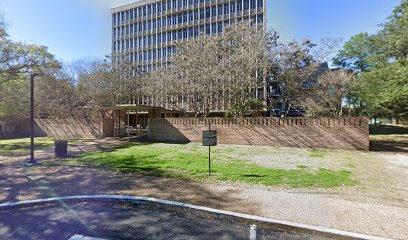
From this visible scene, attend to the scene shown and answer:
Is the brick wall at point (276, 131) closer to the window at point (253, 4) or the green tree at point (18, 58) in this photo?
the green tree at point (18, 58)

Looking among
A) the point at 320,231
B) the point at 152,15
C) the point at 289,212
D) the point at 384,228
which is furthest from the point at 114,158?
the point at 152,15

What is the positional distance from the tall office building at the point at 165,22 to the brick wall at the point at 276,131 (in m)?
30.2

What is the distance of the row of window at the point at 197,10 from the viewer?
135 ft

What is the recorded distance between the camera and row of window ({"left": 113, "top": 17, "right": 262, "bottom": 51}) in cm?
4438

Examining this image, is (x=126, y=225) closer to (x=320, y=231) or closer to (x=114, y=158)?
(x=320, y=231)

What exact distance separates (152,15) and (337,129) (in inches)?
1930

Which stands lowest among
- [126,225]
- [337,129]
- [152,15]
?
[126,225]

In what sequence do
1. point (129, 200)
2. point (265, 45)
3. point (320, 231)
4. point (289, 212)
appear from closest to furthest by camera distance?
point (320, 231) < point (289, 212) < point (129, 200) < point (265, 45)

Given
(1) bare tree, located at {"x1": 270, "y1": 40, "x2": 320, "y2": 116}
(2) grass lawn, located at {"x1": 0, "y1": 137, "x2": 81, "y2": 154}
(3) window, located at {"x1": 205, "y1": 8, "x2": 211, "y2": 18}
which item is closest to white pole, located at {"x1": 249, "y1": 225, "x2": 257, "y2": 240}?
(2) grass lawn, located at {"x1": 0, "y1": 137, "x2": 81, "y2": 154}

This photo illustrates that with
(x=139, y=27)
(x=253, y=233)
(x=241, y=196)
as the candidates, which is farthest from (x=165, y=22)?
(x=253, y=233)

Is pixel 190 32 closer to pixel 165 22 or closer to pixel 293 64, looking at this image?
pixel 165 22

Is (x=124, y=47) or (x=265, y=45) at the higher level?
(x=124, y=47)

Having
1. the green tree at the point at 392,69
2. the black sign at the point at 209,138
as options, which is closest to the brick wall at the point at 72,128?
the black sign at the point at 209,138

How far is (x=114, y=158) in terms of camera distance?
964 centimetres
